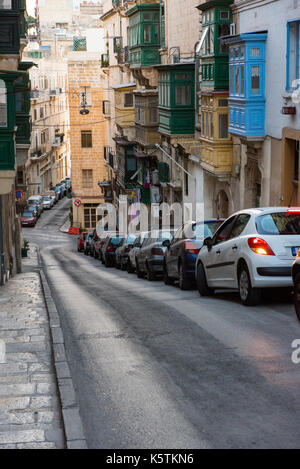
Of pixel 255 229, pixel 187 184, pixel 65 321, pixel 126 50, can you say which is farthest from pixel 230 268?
pixel 126 50

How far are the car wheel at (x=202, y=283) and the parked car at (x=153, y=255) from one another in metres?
5.75

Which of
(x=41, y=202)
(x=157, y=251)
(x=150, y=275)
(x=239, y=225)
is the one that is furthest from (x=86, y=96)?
(x=239, y=225)

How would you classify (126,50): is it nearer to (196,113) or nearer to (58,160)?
(196,113)

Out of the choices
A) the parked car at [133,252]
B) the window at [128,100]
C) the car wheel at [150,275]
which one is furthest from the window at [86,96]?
the car wheel at [150,275]

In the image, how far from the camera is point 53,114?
94.9m

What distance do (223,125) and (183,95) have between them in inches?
252

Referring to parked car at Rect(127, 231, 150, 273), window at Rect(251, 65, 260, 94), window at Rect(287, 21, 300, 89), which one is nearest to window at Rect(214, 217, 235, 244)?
window at Rect(287, 21, 300, 89)

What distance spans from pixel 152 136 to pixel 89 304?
30529 mm

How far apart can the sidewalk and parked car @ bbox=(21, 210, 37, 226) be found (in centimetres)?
5786

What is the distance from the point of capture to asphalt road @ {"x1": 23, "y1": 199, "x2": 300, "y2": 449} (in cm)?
616

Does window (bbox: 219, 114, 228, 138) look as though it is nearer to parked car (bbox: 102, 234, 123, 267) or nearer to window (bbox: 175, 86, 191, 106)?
window (bbox: 175, 86, 191, 106)

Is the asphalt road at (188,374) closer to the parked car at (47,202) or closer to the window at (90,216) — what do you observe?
the window at (90,216)

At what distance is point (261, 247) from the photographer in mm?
11664

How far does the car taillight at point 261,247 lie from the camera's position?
1163cm
